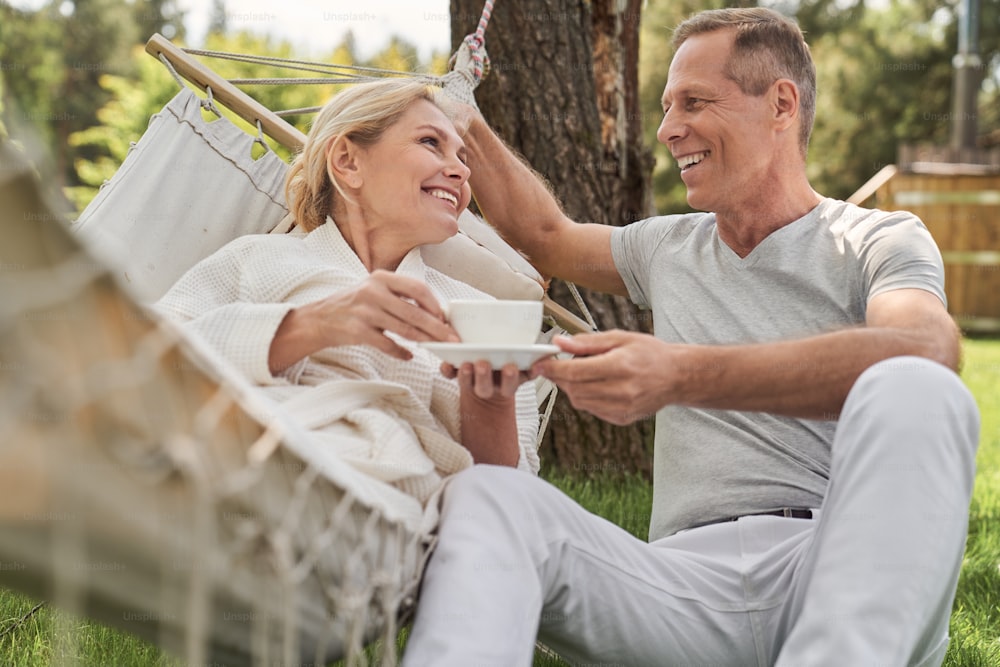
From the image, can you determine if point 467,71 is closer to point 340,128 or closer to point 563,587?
point 340,128

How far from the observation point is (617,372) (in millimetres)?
1555

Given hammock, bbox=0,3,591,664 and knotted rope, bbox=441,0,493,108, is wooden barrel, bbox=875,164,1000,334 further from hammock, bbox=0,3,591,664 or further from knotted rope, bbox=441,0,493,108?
hammock, bbox=0,3,591,664

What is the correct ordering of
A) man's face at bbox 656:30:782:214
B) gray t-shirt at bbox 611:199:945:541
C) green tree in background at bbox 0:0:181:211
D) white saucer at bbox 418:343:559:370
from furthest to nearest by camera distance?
green tree in background at bbox 0:0:181:211
man's face at bbox 656:30:782:214
gray t-shirt at bbox 611:199:945:541
white saucer at bbox 418:343:559:370

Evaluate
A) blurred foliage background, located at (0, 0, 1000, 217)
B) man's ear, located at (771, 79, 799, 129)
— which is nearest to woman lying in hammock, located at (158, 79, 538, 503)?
man's ear, located at (771, 79, 799, 129)

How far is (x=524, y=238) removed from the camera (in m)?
2.64

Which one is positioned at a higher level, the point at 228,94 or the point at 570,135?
the point at 228,94

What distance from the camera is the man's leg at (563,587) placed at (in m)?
1.37

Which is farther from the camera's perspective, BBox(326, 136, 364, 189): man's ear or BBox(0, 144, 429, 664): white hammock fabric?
BBox(326, 136, 364, 189): man's ear

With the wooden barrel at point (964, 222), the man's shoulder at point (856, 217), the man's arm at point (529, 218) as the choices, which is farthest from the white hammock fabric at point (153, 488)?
the wooden barrel at point (964, 222)

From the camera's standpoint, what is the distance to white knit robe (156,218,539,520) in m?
Result: 1.64

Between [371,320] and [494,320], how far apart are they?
0.21 meters

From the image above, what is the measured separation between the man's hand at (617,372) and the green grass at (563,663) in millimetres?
777

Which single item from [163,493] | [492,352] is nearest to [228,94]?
[492,352]

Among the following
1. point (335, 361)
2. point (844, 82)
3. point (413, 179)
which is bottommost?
point (844, 82)
